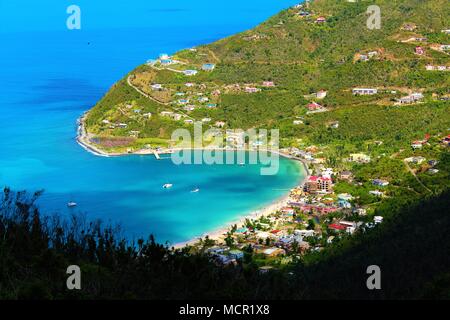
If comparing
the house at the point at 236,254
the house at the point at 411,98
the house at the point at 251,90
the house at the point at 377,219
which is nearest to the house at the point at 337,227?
the house at the point at 377,219

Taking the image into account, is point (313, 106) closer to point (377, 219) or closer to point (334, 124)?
point (334, 124)

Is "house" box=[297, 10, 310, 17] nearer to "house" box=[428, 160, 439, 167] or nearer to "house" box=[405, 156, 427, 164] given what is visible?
"house" box=[405, 156, 427, 164]

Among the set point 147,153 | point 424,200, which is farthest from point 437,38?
point 424,200

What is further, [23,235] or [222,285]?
[23,235]

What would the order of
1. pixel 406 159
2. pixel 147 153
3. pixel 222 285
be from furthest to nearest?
pixel 147 153, pixel 406 159, pixel 222 285

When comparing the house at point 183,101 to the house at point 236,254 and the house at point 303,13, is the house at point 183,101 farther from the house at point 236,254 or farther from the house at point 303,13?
the house at point 236,254

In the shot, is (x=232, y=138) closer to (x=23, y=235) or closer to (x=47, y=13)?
(x=23, y=235)

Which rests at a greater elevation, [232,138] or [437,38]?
[437,38]
